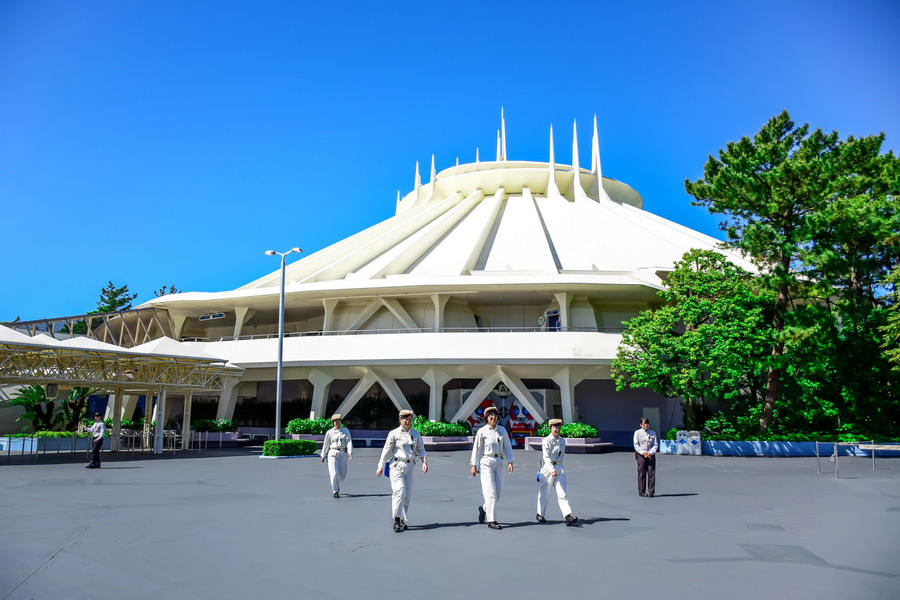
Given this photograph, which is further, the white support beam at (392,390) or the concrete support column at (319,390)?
the concrete support column at (319,390)

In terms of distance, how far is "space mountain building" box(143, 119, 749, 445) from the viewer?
107 ft

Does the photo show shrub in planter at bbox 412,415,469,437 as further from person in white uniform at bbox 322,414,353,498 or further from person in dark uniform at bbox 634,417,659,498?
person in dark uniform at bbox 634,417,659,498

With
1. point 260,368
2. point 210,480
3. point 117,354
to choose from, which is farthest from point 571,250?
point 210,480

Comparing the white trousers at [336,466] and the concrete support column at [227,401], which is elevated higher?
the concrete support column at [227,401]

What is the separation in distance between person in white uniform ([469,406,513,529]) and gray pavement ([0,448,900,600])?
0.41 metres

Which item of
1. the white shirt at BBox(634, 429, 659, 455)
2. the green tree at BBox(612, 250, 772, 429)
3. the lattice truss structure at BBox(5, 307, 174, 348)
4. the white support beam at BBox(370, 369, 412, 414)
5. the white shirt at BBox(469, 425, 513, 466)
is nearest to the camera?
the white shirt at BBox(469, 425, 513, 466)

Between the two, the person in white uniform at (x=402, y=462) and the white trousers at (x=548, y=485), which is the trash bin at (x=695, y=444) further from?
the person in white uniform at (x=402, y=462)

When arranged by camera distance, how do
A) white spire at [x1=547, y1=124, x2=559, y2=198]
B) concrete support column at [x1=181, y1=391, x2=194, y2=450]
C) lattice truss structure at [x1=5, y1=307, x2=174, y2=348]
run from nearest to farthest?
concrete support column at [x1=181, y1=391, x2=194, y2=450], lattice truss structure at [x1=5, y1=307, x2=174, y2=348], white spire at [x1=547, y1=124, x2=559, y2=198]

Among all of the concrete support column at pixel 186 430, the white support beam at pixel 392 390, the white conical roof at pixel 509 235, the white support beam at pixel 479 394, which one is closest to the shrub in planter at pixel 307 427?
the concrete support column at pixel 186 430

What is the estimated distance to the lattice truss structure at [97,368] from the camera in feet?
70.9

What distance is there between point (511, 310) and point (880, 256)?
17.9m

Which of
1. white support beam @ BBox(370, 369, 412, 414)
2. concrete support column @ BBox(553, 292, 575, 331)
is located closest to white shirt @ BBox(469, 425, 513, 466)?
concrete support column @ BBox(553, 292, 575, 331)

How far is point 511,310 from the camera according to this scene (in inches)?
1533

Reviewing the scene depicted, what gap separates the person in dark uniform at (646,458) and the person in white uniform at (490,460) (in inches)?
163
